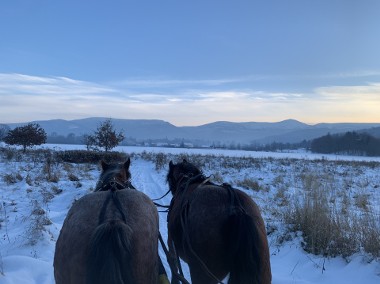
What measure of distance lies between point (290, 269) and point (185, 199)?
2680 mm

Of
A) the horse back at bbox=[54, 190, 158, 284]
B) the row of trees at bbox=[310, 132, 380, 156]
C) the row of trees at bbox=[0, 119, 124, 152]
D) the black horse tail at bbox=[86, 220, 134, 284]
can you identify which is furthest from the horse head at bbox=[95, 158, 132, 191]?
the row of trees at bbox=[310, 132, 380, 156]

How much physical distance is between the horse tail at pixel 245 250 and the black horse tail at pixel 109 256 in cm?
104

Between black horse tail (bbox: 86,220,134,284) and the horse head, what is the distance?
1.00 metres

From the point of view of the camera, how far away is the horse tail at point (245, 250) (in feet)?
9.84

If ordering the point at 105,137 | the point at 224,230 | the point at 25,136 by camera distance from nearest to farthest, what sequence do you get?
the point at 224,230
the point at 25,136
the point at 105,137

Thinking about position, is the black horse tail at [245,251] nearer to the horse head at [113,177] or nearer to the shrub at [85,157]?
the horse head at [113,177]

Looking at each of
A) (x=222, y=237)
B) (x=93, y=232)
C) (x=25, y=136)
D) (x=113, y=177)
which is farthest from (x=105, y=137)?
(x=93, y=232)

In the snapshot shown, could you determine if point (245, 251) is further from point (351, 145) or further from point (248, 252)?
point (351, 145)

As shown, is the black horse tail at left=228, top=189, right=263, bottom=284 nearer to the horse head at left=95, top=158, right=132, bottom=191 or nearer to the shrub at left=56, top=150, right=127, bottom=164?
the horse head at left=95, top=158, right=132, bottom=191

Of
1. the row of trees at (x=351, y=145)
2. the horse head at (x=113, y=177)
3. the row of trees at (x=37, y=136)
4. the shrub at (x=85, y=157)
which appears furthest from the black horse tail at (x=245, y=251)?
the row of trees at (x=351, y=145)

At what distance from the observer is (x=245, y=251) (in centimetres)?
302

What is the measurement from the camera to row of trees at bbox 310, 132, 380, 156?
74.6m

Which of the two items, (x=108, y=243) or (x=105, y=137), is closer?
(x=108, y=243)

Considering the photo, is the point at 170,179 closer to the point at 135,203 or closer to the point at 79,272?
the point at 135,203
